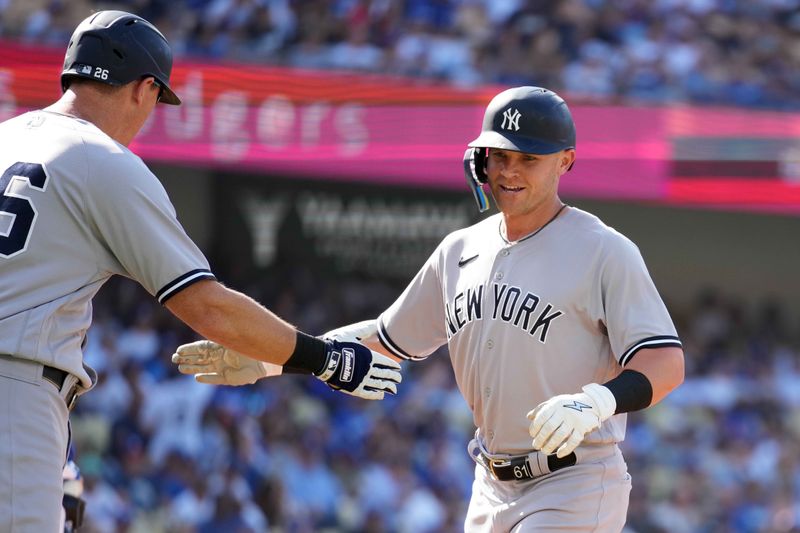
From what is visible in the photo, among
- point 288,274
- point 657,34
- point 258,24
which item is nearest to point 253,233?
point 288,274

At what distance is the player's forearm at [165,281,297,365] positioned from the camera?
3402 millimetres

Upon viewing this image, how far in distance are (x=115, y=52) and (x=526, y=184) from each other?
1.31 metres

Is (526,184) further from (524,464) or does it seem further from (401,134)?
(401,134)

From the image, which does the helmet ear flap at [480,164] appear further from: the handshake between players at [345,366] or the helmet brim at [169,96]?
the helmet brim at [169,96]

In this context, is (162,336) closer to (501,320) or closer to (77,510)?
(77,510)

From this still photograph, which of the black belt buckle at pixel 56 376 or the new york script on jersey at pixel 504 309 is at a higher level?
the new york script on jersey at pixel 504 309

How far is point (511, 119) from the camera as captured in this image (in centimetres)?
401

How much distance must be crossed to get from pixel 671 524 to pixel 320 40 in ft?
18.2

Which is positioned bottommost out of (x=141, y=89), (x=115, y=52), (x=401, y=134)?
(x=401, y=134)

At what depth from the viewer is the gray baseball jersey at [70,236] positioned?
326 centimetres

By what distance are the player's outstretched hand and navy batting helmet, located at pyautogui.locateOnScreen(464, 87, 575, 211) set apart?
0.76 m

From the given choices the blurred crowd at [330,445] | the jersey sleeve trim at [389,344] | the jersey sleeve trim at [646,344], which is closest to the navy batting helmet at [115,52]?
the jersey sleeve trim at [389,344]

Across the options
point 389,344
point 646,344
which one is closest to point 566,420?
point 646,344

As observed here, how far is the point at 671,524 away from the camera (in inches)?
430
